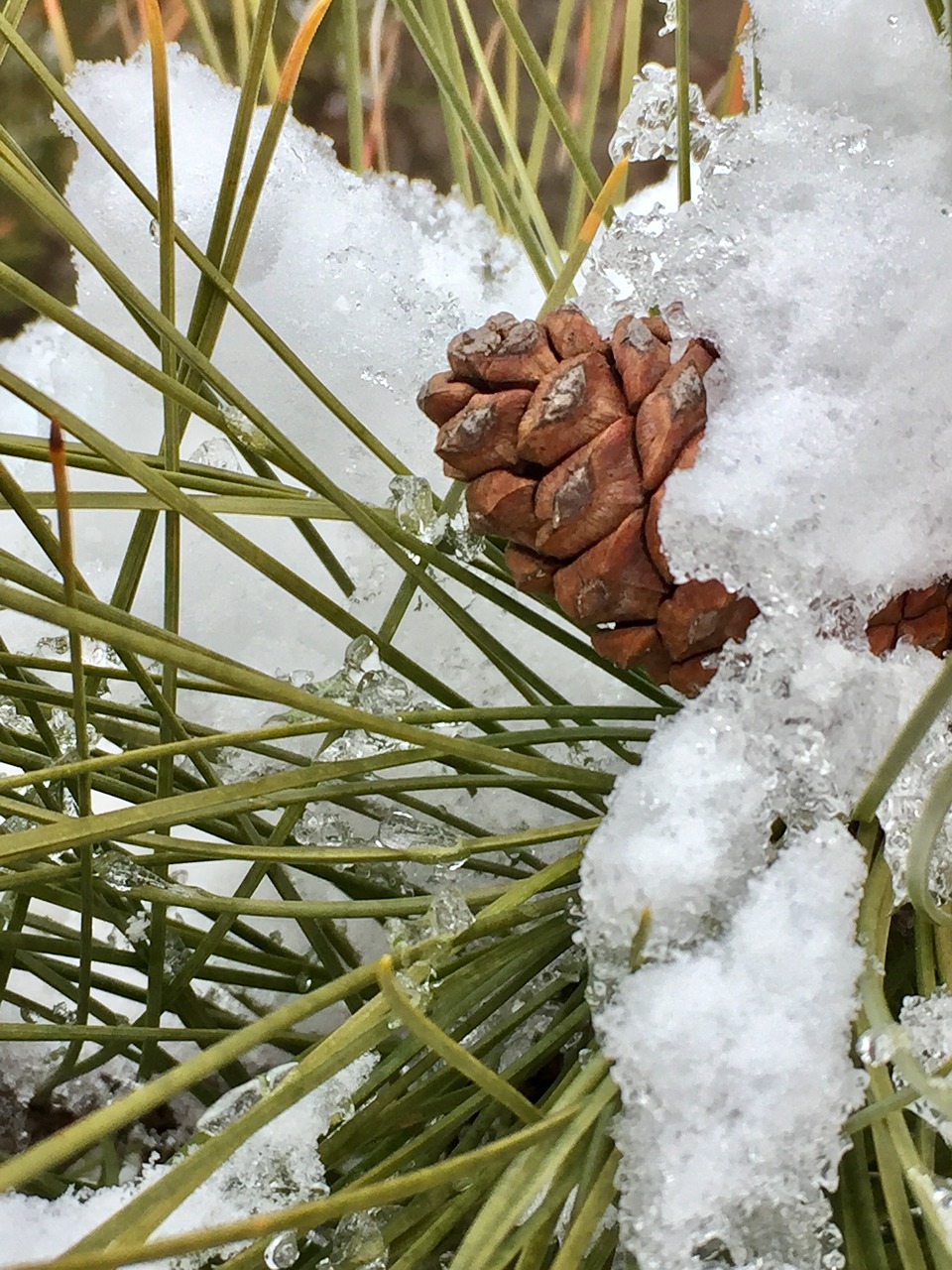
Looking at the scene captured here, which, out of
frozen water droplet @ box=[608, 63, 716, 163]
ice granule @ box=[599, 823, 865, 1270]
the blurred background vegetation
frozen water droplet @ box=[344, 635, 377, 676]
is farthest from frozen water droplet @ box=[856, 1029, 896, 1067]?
the blurred background vegetation

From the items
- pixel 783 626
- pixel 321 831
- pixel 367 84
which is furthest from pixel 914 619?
pixel 367 84

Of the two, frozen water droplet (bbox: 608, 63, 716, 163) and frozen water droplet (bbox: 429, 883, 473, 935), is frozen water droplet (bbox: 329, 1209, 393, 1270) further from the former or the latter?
frozen water droplet (bbox: 608, 63, 716, 163)

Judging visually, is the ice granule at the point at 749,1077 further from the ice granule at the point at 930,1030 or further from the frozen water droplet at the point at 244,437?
the frozen water droplet at the point at 244,437

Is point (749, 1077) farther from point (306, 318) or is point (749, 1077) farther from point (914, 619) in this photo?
point (306, 318)

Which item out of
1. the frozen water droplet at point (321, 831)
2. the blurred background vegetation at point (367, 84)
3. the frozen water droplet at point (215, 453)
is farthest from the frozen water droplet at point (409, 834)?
the blurred background vegetation at point (367, 84)

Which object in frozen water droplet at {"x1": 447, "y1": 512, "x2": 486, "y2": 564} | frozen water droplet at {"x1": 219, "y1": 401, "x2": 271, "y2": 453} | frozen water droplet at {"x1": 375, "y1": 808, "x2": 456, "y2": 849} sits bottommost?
frozen water droplet at {"x1": 375, "y1": 808, "x2": 456, "y2": 849}

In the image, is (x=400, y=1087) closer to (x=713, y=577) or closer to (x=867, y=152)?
(x=713, y=577)
